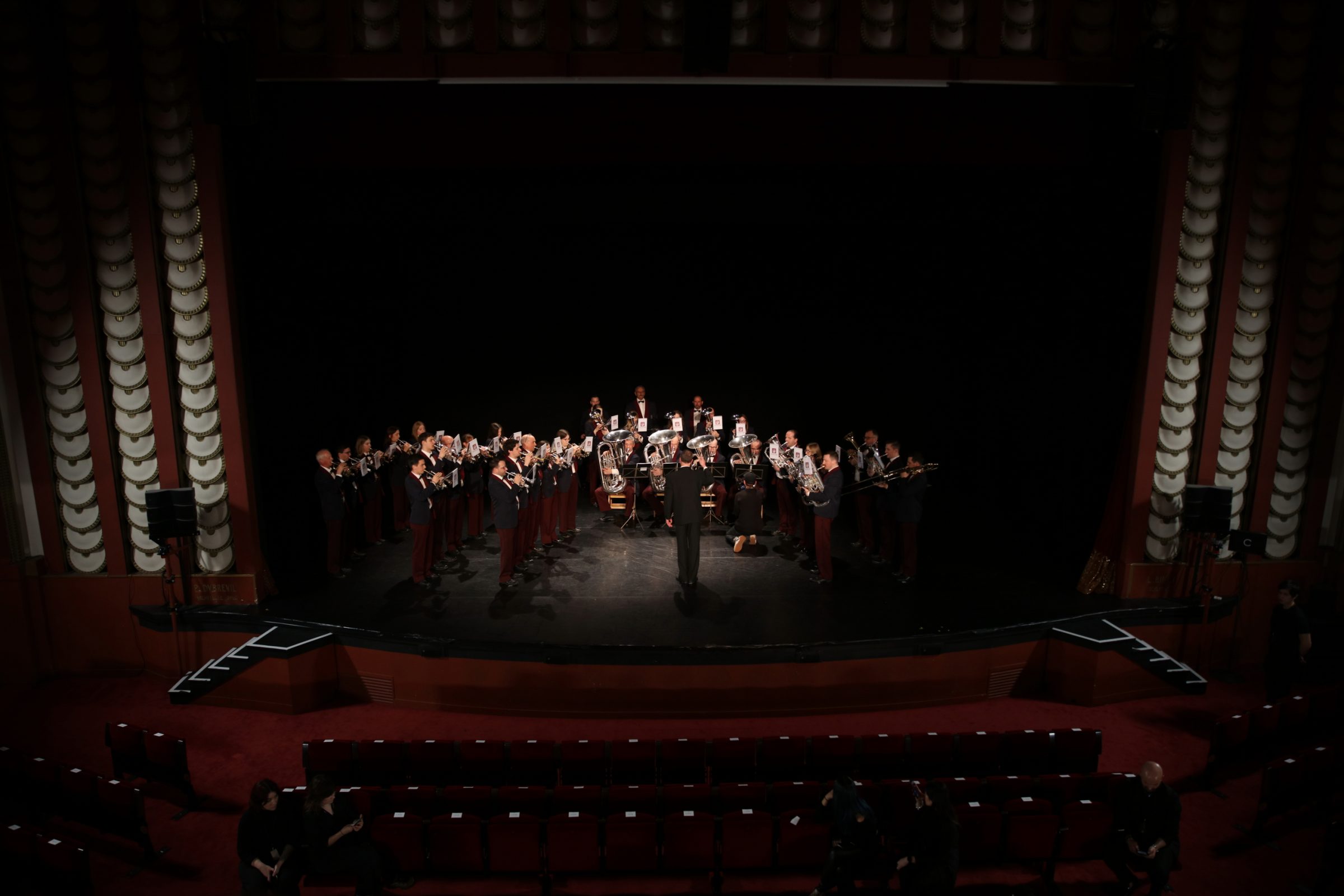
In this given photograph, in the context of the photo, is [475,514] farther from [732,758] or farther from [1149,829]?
[1149,829]

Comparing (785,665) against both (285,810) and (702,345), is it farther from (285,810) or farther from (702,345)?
(702,345)

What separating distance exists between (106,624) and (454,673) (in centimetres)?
425

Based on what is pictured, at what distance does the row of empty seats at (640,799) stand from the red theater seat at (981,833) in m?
0.27

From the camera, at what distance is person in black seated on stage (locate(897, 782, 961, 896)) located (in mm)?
5398

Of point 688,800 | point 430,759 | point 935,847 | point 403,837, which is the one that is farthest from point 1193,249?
point 403,837

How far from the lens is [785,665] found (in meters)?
8.39

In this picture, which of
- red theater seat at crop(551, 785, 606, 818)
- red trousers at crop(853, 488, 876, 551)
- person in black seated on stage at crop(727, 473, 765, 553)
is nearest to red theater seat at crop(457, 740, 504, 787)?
red theater seat at crop(551, 785, 606, 818)

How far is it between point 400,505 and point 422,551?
2.07 meters

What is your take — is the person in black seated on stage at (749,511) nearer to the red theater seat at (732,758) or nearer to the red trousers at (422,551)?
the red trousers at (422,551)

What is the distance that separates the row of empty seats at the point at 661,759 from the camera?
688 cm

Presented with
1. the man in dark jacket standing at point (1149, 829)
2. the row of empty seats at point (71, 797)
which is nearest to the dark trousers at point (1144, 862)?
the man in dark jacket standing at point (1149, 829)

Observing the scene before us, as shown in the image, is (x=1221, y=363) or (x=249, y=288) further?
(x=249, y=288)

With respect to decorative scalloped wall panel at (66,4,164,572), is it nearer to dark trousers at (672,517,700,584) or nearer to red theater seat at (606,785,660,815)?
dark trousers at (672,517,700,584)

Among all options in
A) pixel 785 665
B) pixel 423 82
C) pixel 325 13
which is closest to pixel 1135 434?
pixel 785 665
